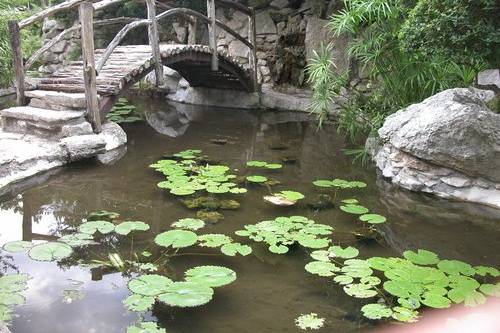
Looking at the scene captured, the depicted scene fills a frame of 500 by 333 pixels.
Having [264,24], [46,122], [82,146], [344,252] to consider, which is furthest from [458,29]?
[264,24]

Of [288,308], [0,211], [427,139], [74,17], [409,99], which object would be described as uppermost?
[74,17]

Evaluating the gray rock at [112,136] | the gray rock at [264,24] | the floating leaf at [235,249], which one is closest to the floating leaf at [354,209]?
the floating leaf at [235,249]

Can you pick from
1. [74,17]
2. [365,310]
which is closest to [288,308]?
[365,310]

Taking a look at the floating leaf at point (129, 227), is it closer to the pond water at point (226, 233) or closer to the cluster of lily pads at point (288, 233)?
the pond water at point (226, 233)

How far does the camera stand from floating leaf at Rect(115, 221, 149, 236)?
4.30 meters

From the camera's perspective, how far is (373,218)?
473 cm

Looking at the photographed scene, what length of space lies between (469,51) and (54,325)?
4.43m

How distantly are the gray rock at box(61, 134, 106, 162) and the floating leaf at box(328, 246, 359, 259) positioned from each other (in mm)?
3788

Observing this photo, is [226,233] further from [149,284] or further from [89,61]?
[89,61]

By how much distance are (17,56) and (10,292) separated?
15.0ft

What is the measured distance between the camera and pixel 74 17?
13.7m

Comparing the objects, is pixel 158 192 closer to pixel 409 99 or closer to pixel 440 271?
pixel 440 271

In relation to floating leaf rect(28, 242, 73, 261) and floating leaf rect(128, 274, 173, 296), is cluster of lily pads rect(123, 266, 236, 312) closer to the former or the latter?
floating leaf rect(128, 274, 173, 296)

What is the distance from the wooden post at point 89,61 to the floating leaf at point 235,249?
12.3 ft
